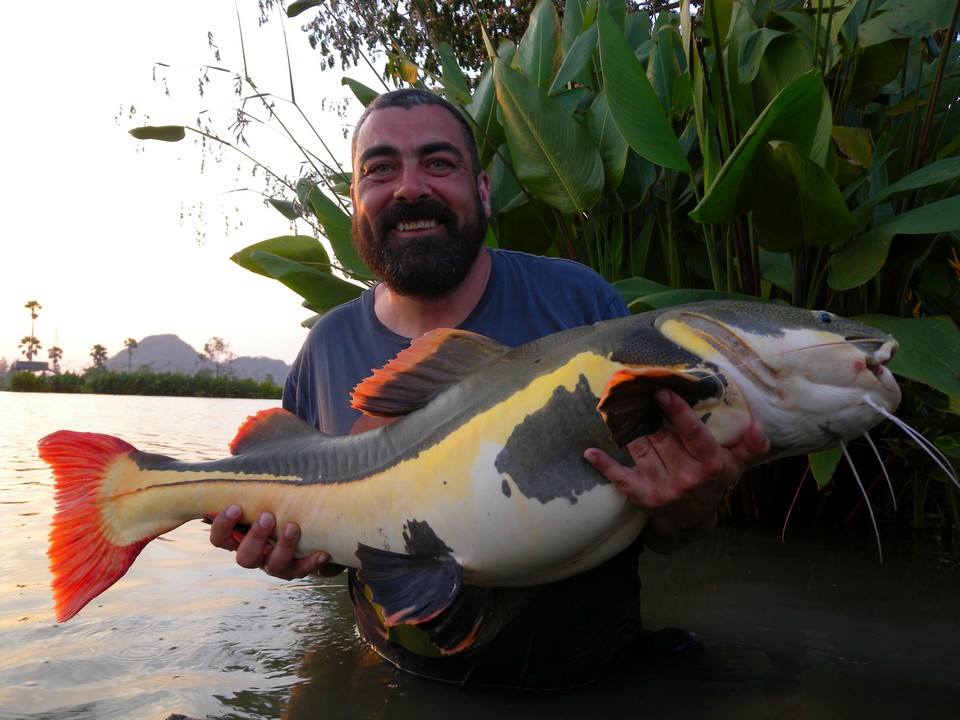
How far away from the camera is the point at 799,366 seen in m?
1.67

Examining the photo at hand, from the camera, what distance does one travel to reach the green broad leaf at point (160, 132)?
5199mm

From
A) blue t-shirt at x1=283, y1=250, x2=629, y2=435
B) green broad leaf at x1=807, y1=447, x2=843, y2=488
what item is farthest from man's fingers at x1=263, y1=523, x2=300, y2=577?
green broad leaf at x1=807, y1=447, x2=843, y2=488

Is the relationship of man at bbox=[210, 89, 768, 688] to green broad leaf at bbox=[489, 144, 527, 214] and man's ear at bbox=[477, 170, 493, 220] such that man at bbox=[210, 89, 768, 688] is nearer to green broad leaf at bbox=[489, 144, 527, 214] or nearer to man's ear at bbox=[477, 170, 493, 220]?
man's ear at bbox=[477, 170, 493, 220]

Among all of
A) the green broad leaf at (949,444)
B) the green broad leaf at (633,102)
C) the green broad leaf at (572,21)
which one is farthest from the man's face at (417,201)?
the green broad leaf at (572,21)

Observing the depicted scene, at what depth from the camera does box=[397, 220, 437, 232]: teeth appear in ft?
8.84

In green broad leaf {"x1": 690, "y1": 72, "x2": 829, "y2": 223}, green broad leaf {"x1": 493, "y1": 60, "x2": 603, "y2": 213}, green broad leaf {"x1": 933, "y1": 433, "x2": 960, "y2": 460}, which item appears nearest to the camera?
green broad leaf {"x1": 690, "y1": 72, "x2": 829, "y2": 223}

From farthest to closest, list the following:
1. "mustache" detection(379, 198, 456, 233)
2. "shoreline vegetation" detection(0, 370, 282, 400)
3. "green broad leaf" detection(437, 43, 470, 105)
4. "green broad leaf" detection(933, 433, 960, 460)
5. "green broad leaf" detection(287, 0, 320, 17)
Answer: "shoreline vegetation" detection(0, 370, 282, 400) → "green broad leaf" detection(287, 0, 320, 17) → "green broad leaf" detection(437, 43, 470, 105) → "green broad leaf" detection(933, 433, 960, 460) → "mustache" detection(379, 198, 456, 233)

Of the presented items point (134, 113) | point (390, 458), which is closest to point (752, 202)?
point (390, 458)

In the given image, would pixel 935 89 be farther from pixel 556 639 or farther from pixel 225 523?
pixel 225 523

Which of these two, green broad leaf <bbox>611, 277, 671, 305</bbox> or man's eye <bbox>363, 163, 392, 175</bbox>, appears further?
green broad leaf <bbox>611, 277, 671, 305</bbox>

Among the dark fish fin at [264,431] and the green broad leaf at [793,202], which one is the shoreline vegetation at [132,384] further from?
the green broad leaf at [793,202]

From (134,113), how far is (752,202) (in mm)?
4638

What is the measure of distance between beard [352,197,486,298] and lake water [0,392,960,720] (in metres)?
1.24

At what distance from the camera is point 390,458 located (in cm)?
191
